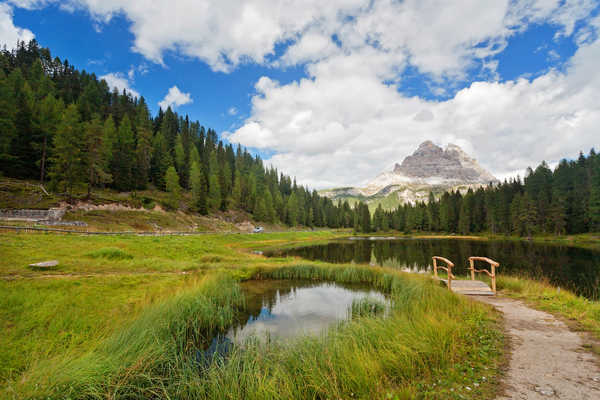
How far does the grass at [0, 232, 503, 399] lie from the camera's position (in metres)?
5.18

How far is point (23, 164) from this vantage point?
4953cm

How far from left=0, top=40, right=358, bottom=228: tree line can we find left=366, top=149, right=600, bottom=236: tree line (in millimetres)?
60937

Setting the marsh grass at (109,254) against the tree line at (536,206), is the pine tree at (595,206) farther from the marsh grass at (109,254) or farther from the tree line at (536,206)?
the marsh grass at (109,254)

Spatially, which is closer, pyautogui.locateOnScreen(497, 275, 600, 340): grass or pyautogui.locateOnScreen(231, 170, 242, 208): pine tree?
pyautogui.locateOnScreen(497, 275, 600, 340): grass

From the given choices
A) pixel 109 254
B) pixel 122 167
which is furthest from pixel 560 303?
pixel 122 167

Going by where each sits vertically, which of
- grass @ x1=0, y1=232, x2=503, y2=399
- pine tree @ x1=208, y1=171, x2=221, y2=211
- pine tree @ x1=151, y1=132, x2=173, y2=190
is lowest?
grass @ x1=0, y1=232, x2=503, y2=399

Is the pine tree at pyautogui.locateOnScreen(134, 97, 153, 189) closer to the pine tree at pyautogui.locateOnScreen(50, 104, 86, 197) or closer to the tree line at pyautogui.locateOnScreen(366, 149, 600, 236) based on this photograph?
the pine tree at pyautogui.locateOnScreen(50, 104, 86, 197)

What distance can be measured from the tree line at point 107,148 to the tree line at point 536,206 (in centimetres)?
6094

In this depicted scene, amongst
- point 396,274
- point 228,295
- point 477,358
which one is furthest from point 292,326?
point 396,274

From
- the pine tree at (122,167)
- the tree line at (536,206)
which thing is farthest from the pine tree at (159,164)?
the tree line at (536,206)

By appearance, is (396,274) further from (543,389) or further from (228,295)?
(543,389)

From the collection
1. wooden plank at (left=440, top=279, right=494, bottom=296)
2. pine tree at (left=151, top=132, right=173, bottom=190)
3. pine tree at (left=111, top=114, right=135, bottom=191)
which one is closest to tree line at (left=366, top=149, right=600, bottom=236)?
wooden plank at (left=440, top=279, right=494, bottom=296)

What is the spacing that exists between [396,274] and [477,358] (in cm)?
1424

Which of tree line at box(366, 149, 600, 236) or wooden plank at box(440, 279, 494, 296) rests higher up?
tree line at box(366, 149, 600, 236)
